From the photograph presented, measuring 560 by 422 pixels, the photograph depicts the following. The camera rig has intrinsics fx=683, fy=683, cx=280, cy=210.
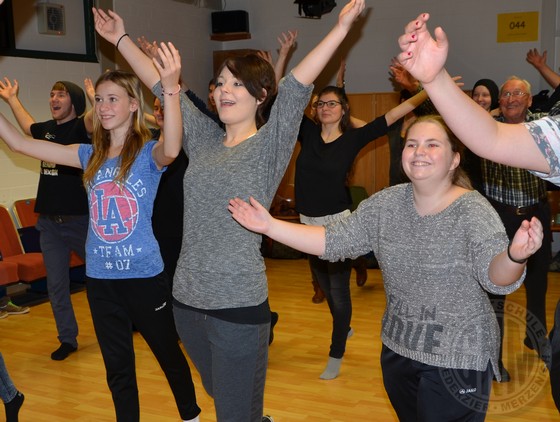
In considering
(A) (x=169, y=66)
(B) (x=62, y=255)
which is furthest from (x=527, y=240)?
(B) (x=62, y=255)

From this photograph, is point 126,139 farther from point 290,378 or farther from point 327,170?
point 290,378

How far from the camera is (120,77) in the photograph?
295 cm

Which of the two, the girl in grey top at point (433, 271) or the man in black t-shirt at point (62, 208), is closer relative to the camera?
the girl in grey top at point (433, 271)

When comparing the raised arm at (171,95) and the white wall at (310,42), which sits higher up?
the white wall at (310,42)

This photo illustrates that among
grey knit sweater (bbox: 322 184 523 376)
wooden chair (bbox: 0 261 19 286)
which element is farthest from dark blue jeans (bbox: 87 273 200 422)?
wooden chair (bbox: 0 261 19 286)

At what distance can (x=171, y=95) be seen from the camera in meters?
2.41

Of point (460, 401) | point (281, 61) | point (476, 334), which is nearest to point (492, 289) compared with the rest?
point (476, 334)

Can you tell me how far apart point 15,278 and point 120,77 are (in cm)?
339

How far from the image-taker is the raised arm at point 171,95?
7.63 ft

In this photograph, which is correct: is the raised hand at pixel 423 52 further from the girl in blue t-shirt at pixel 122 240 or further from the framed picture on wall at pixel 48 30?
the framed picture on wall at pixel 48 30

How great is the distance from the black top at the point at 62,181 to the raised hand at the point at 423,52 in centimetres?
340

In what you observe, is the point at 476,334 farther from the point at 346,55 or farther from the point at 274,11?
the point at 274,11

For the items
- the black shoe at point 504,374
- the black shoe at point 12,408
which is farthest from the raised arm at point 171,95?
the black shoe at point 504,374

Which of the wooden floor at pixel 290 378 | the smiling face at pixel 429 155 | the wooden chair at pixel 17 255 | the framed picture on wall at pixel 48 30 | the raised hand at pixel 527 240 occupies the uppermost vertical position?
the framed picture on wall at pixel 48 30
